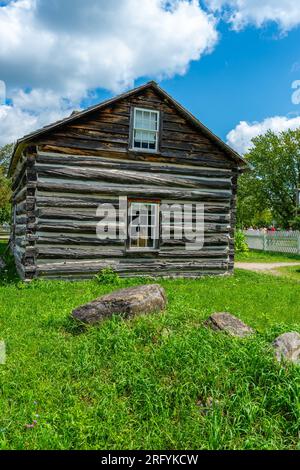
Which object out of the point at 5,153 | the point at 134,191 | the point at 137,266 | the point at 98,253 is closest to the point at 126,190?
the point at 134,191

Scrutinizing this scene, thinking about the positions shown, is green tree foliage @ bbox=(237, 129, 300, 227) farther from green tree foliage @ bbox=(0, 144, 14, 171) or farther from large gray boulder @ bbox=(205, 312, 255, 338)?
large gray boulder @ bbox=(205, 312, 255, 338)

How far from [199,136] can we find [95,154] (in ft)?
12.1

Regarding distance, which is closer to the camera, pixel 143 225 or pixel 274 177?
pixel 143 225

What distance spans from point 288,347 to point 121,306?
8.67 ft

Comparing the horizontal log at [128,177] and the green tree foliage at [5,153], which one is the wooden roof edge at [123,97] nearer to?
the horizontal log at [128,177]

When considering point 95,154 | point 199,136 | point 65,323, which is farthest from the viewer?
point 199,136

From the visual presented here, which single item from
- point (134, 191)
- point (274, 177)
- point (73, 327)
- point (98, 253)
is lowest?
point (73, 327)

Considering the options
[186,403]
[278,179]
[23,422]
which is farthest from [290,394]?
[278,179]

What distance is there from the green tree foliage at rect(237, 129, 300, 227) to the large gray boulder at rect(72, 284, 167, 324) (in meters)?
36.2

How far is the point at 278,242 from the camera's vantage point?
24844 millimetres

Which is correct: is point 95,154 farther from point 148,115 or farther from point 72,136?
point 148,115

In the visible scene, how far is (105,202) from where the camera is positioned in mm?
11406

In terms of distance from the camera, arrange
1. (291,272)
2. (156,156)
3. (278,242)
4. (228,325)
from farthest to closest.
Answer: (278,242), (291,272), (156,156), (228,325)

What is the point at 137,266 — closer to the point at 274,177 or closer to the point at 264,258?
the point at 264,258
